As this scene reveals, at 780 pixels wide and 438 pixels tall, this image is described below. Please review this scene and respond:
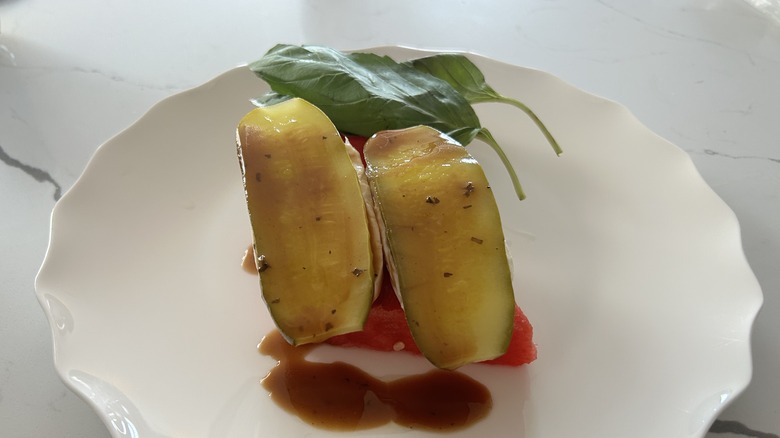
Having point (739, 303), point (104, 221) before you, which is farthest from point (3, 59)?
point (739, 303)

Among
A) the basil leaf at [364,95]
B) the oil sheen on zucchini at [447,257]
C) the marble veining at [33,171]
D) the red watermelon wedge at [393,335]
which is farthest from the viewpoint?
the marble veining at [33,171]

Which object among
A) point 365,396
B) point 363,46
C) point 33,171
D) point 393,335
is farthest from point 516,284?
point 33,171

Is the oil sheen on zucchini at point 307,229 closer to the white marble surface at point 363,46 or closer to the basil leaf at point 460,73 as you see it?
the basil leaf at point 460,73

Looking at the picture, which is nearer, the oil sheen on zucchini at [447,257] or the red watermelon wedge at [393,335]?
the oil sheen on zucchini at [447,257]

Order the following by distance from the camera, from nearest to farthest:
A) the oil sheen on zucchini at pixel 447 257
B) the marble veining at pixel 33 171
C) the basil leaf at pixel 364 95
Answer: the oil sheen on zucchini at pixel 447 257 → the basil leaf at pixel 364 95 → the marble veining at pixel 33 171

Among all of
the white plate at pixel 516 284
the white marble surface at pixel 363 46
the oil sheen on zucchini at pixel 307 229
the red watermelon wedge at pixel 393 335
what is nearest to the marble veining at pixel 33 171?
the white marble surface at pixel 363 46

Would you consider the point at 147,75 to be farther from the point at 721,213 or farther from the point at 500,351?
the point at 721,213

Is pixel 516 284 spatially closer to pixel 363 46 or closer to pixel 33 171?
pixel 363 46
